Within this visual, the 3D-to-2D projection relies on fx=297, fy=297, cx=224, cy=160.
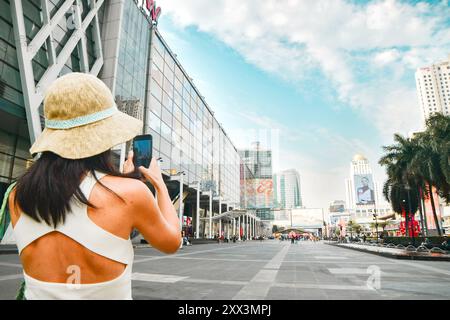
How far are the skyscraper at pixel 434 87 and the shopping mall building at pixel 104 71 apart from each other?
111473mm

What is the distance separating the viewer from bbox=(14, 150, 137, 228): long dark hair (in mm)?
1065

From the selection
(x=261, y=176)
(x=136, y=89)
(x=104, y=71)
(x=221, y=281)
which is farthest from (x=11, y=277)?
(x=261, y=176)

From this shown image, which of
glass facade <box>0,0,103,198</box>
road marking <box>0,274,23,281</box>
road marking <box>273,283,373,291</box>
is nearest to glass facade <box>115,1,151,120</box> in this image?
glass facade <box>0,0,103,198</box>

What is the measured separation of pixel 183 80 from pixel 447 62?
353 feet

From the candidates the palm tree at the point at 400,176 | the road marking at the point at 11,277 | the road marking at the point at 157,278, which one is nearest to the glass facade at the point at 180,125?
the road marking at the point at 11,277

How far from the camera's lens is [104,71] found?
24.5 metres

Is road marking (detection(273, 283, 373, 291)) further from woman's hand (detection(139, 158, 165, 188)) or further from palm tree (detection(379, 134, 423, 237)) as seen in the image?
palm tree (detection(379, 134, 423, 237))

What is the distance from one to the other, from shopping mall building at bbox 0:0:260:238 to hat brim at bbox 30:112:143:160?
12985 millimetres

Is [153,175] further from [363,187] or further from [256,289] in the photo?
[363,187]

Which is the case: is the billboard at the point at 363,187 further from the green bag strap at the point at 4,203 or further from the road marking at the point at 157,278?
the green bag strap at the point at 4,203

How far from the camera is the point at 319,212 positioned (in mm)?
148500

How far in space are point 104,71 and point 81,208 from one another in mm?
26289

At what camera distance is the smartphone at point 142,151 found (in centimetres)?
137
